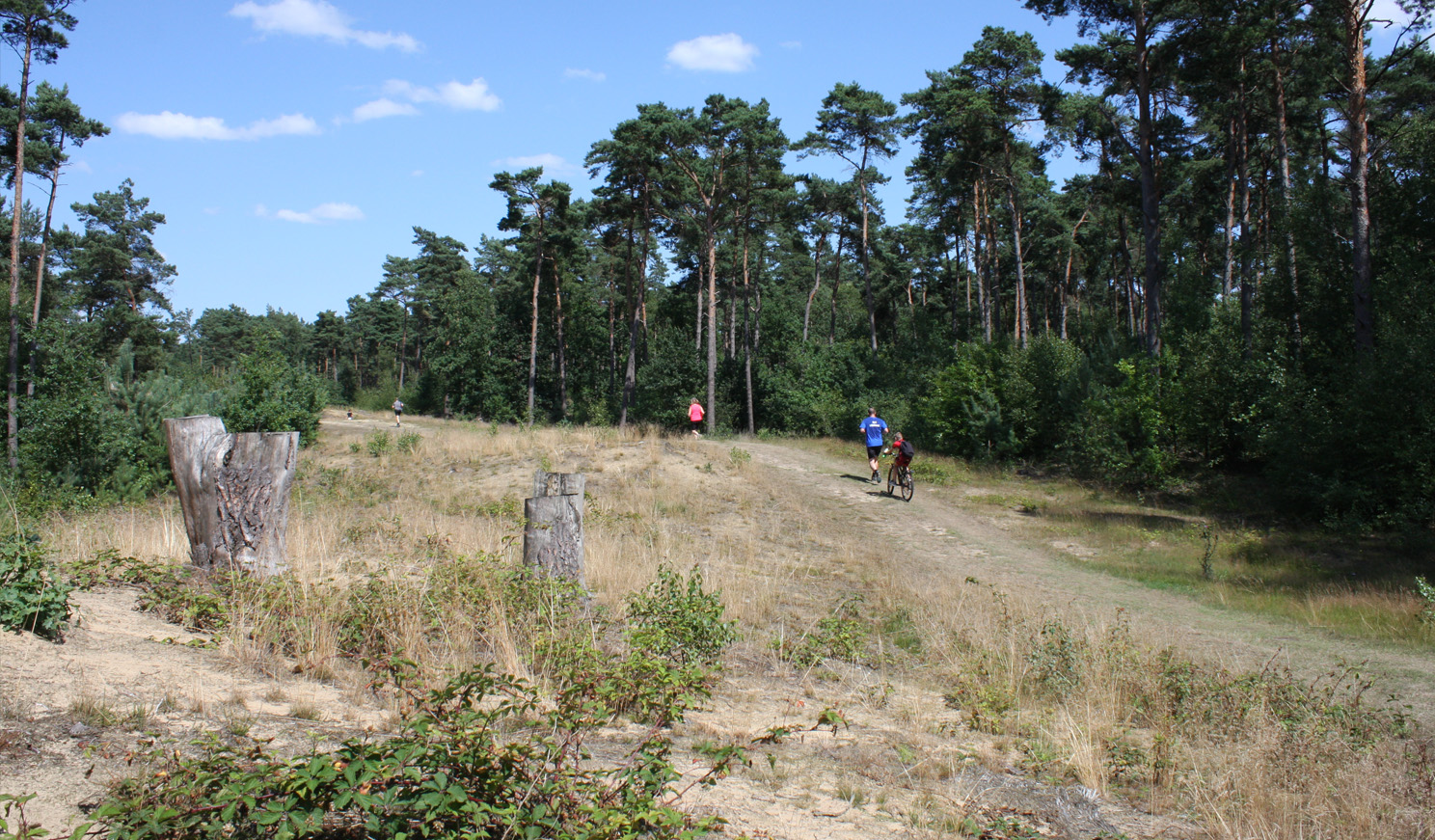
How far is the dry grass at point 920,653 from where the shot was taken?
15.0ft

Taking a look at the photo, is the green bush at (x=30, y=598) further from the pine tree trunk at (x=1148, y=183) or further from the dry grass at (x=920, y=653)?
the pine tree trunk at (x=1148, y=183)

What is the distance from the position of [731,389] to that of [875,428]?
2088 centimetres

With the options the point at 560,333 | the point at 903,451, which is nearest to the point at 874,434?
the point at 903,451

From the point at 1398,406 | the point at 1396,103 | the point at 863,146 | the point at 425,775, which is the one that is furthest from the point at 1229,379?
the point at 425,775

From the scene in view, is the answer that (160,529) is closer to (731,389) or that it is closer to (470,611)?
(470,611)

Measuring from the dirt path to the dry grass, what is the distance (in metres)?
0.70

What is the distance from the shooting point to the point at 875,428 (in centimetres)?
1967

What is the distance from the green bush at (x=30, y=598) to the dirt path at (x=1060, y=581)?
893 cm

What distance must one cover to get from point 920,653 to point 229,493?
6148 mm

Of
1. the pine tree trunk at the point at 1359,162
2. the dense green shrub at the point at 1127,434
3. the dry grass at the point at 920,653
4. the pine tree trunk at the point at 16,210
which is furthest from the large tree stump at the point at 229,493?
the pine tree trunk at the point at 16,210

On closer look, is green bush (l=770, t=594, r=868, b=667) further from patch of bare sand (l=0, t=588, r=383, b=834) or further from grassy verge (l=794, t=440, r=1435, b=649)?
grassy verge (l=794, t=440, r=1435, b=649)

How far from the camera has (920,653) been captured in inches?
300

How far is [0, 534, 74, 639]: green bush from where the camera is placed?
4.47 m

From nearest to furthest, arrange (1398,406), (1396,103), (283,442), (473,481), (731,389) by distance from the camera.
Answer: (283,442) → (1398,406) → (473,481) → (1396,103) → (731,389)
